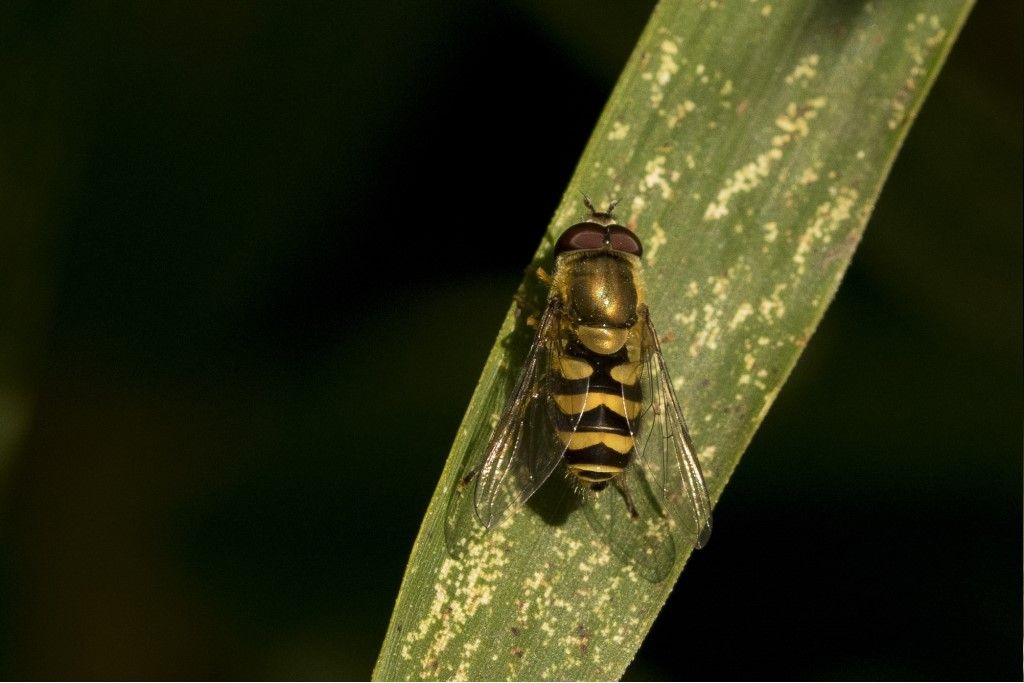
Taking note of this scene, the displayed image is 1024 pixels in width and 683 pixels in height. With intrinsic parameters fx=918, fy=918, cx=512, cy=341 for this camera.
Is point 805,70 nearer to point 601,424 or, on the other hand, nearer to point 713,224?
point 713,224

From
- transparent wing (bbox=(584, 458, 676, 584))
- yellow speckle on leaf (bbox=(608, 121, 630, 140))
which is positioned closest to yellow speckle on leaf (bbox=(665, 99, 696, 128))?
yellow speckle on leaf (bbox=(608, 121, 630, 140))

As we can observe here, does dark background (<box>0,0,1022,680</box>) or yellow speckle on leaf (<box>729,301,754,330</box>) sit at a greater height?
yellow speckle on leaf (<box>729,301,754,330</box>)

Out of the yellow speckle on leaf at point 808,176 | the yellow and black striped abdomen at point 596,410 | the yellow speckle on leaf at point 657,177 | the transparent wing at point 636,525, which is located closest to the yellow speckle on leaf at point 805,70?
the yellow speckle on leaf at point 808,176

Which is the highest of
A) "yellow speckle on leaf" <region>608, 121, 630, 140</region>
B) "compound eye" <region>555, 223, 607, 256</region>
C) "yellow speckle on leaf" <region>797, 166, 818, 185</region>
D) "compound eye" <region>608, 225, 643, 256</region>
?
"yellow speckle on leaf" <region>797, 166, 818, 185</region>

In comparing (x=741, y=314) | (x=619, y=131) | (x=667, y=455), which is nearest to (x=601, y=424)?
(x=667, y=455)

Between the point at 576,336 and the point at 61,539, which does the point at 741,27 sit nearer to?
the point at 576,336

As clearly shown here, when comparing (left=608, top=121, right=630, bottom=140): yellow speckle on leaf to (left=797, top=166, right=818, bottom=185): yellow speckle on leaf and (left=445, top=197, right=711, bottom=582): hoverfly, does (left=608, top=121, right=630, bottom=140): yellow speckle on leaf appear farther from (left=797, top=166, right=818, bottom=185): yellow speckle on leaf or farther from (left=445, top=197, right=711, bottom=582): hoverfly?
(left=797, top=166, right=818, bottom=185): yellow speckle on leaf
